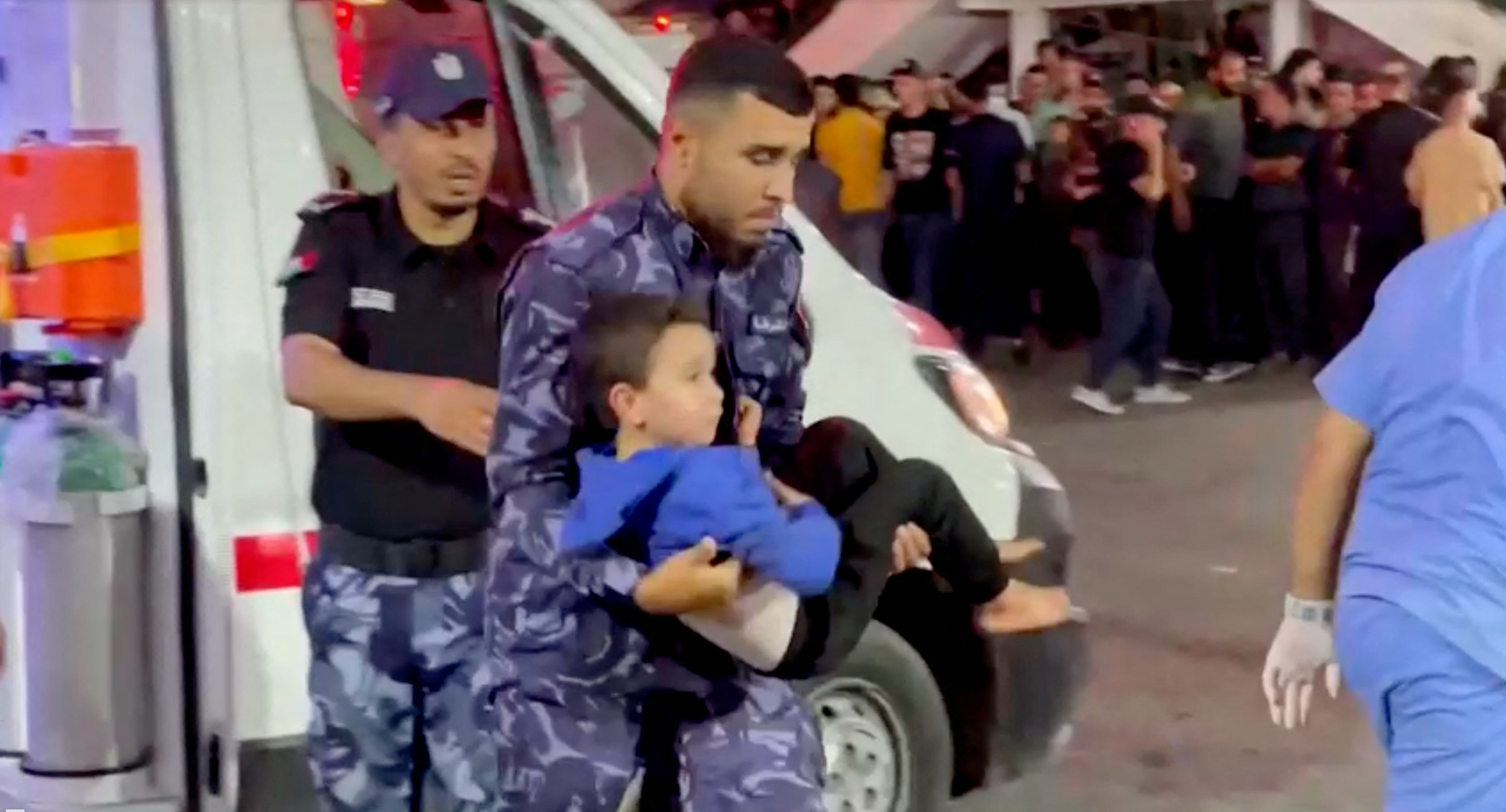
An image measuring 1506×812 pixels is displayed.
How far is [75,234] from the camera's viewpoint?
3293 mm

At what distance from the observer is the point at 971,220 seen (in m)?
9.69

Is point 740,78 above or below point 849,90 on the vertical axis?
above

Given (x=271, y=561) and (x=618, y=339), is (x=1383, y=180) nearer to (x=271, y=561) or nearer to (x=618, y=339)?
(x=271, y=561)

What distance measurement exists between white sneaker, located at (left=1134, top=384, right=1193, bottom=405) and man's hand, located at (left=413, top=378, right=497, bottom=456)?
6.81 m

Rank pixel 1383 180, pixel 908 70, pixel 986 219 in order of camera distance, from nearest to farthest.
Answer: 1. pixel 1383 180
2. pixel 908 70
3. pixel 986 219

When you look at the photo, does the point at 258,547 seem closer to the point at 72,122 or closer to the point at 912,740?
the point at 72,122

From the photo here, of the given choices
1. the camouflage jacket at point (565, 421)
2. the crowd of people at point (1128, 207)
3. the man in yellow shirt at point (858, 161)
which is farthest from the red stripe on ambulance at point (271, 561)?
the man in yellow shirt at point (858, 161)

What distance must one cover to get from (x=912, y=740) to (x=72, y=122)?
1755 millimetres

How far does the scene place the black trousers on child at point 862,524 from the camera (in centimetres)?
229

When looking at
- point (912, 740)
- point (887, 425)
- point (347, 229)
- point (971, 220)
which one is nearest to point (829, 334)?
point (887, 425)

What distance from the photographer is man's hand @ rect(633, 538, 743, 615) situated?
2.12 m

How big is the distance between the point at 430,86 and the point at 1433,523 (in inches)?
54.2

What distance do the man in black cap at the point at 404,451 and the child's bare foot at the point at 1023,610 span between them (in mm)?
1062

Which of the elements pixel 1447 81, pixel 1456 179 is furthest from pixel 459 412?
pixel 1447 81
